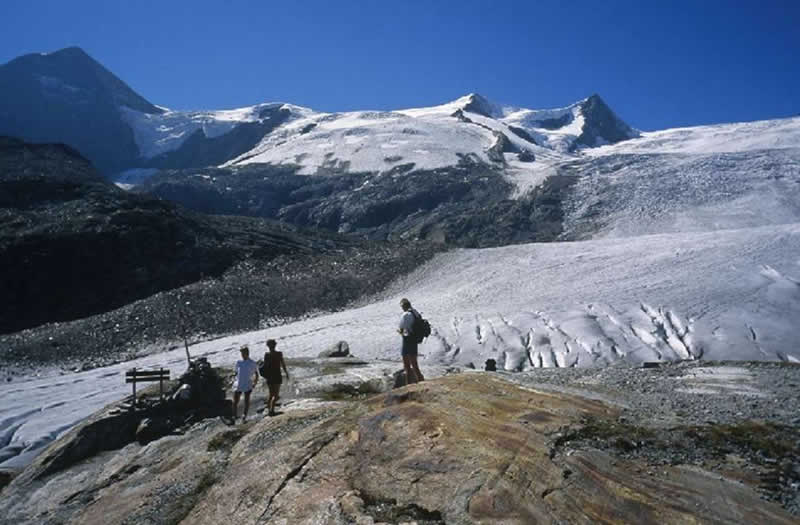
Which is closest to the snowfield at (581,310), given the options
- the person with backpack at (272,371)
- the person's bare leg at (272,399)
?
the person with backpack at (272,371)

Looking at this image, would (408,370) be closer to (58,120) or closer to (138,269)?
(138,269)

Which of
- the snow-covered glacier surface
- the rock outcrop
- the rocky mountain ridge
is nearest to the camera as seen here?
the rock outcrop

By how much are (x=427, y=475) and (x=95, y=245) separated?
59.8m

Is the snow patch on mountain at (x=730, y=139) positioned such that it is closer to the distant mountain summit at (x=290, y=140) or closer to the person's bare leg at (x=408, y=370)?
the distant mountain summit at (x=290, y=140)

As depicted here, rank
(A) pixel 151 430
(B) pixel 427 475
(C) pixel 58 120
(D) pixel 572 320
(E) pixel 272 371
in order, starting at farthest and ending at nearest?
(C) pixel 58 120 → (D) pixel 572 320 → (A) pixel 151 430 → (E) pixel 272 371 → (B) pixel 427 475

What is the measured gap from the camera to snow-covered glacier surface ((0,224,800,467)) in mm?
27703

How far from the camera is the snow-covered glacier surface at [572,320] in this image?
27703 mm

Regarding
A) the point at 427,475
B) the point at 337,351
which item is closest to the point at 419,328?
the point at 427,475

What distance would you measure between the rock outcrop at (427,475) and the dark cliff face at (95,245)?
4616 cm

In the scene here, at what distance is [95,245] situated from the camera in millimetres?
59625

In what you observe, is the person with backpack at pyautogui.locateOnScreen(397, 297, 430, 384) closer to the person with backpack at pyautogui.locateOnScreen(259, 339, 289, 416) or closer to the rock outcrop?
the rock outcrop

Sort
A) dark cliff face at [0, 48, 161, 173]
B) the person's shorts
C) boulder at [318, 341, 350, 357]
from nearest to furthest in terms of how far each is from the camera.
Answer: the person's shorts
boulder at [318, 341, 350, 357]
dark cliff face at [0, 48, 161, 173]

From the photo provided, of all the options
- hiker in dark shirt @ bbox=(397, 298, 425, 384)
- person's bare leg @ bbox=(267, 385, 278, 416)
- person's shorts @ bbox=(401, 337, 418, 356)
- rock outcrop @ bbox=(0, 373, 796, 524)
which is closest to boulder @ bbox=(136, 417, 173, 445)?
rock outcrop @ bbox=(0, 373, 796, 524)

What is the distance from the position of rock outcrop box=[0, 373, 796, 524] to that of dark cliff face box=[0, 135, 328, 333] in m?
46.2
